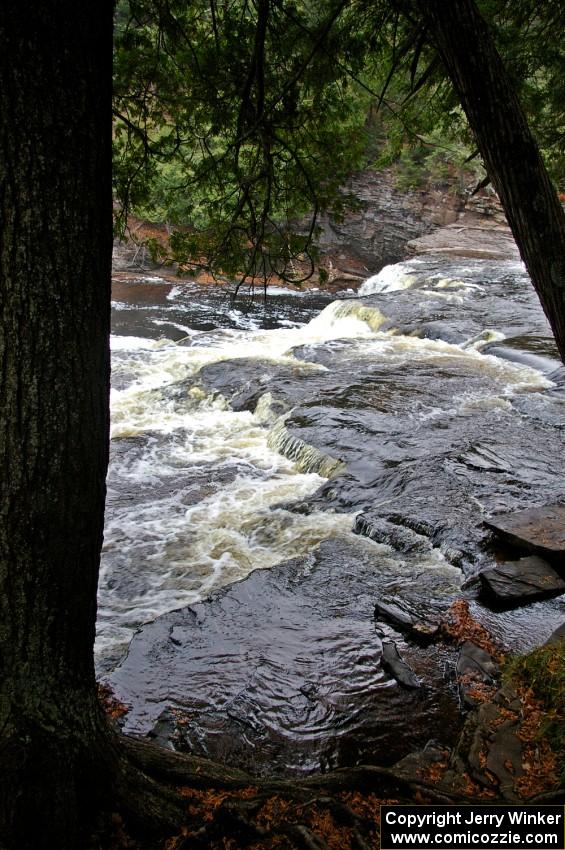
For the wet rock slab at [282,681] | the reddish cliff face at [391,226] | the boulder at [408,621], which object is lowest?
the wet rock slab at [282,681]

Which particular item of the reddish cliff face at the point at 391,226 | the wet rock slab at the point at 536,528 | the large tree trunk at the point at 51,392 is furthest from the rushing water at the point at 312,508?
the reddish cliff face at the point at 391,226

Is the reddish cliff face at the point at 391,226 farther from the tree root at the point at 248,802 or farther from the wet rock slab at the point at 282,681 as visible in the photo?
the tree root at the point at 248,802

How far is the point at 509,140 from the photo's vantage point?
250 centimetres

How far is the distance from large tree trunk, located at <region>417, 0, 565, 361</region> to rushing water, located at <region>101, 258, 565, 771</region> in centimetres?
233

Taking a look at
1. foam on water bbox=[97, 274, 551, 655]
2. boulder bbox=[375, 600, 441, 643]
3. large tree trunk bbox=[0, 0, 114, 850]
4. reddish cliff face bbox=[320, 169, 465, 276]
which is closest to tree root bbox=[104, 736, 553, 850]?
large tree trunk bbox=[0, 0, 114, 850]

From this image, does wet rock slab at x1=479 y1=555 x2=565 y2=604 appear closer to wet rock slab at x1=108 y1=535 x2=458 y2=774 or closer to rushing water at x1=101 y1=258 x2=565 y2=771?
rushing water at x1=101 y1=258 x2=565 y2=771

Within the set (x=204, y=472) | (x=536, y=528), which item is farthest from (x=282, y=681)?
(x=204, y=472)

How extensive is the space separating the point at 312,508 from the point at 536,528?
8.05 feet

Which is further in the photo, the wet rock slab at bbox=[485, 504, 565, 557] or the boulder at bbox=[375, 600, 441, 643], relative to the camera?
the wet rock slab at bbox=[485, 504, 565, 557]

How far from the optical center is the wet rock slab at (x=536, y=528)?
5.42 m

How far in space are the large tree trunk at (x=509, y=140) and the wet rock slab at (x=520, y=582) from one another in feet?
9.77

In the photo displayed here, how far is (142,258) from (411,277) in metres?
11.0

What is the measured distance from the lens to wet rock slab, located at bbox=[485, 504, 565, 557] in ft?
17.8

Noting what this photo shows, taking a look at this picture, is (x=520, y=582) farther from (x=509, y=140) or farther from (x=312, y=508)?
(x=509, y=140)
